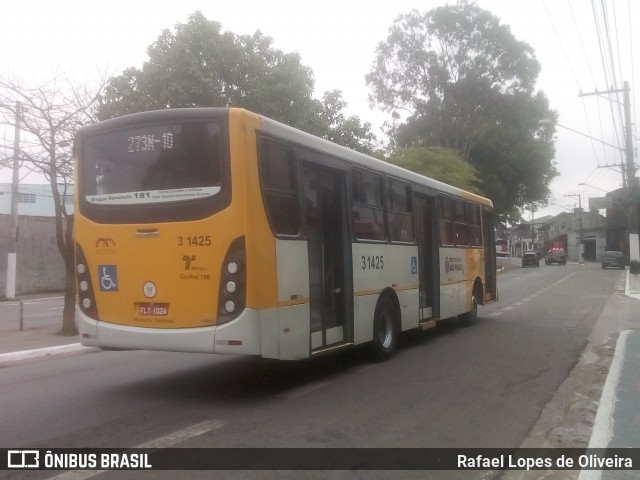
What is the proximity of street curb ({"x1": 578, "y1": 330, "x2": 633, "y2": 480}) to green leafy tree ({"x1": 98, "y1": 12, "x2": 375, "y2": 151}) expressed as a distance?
14.6 m

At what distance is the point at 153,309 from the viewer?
24.4 ft

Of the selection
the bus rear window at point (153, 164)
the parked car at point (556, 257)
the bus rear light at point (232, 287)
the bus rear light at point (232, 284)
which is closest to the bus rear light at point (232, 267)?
the bus rear light at point (232, 284)

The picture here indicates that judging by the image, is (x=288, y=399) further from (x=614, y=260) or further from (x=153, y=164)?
(x=614, y=260)

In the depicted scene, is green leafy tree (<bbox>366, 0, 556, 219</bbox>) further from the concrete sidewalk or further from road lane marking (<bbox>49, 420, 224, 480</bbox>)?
road lane marking (<bbox>49, 420, 224, 480</bbox>)

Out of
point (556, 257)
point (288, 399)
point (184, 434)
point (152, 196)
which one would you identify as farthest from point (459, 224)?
point (556, 257)

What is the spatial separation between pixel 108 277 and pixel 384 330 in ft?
15.4

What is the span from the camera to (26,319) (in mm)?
20188

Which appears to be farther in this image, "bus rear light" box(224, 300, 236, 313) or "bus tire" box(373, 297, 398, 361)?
"bus tire" box(373, 297, 398, 361)

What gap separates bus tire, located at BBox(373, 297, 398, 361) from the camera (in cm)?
1016

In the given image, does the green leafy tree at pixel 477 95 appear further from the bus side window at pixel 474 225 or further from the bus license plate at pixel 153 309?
the bus license plate at pixel 153 309

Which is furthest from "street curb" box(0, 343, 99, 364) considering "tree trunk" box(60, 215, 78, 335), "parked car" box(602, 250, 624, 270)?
"parked car" box(602, 250, 624, 270)

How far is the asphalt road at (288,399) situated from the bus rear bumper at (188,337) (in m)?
0.67

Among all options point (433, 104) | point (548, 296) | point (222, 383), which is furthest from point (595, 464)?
point (433, 104)

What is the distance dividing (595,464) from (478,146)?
39.8 metres
